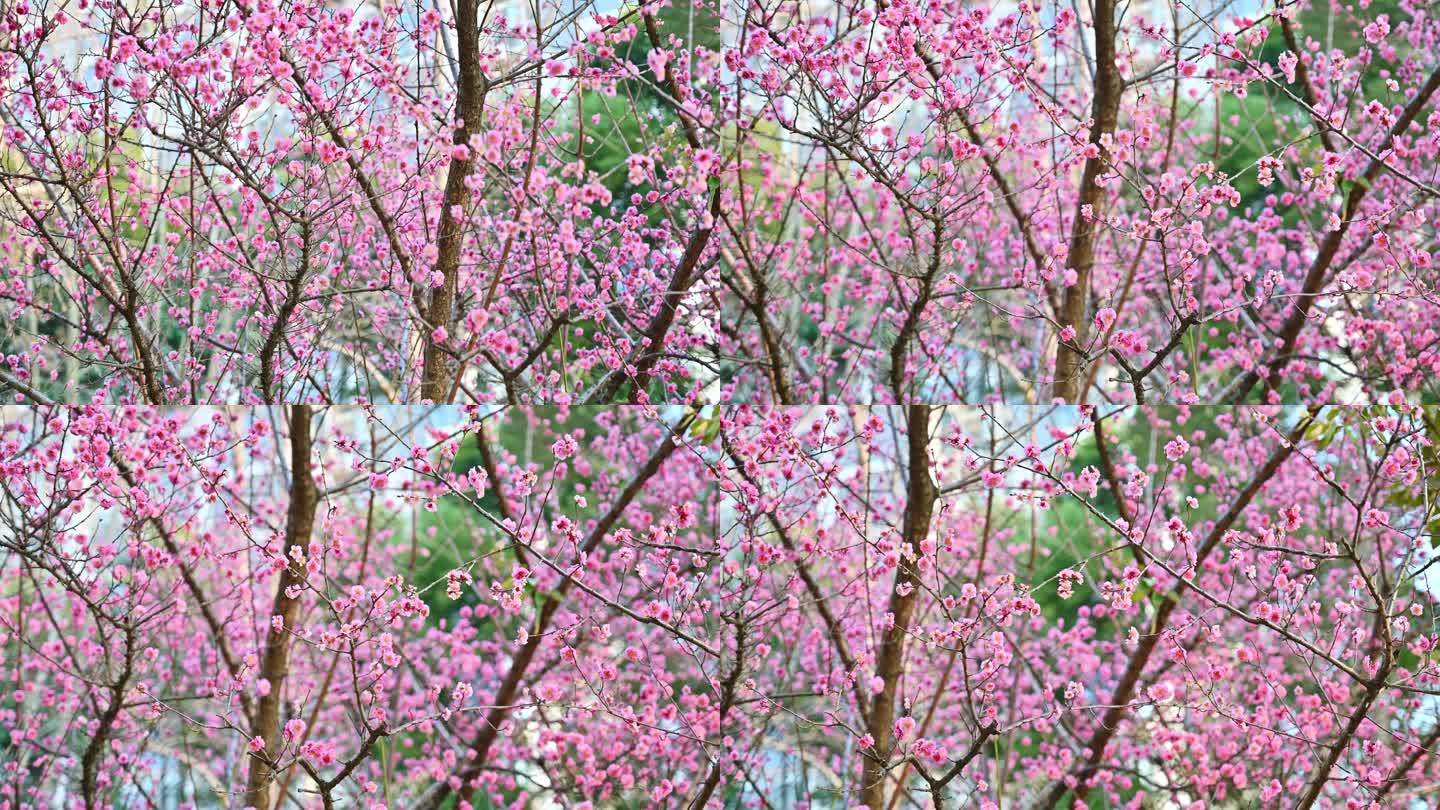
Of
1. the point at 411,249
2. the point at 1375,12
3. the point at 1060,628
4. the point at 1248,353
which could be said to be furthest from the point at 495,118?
the point at 1375,12

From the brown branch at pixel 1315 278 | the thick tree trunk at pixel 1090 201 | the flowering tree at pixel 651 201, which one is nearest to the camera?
the flowering tree at pixel 651 201

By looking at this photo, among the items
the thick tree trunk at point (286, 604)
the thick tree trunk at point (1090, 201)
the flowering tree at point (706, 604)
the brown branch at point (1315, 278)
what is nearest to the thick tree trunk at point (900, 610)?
the flowering tree at point (706, 604)

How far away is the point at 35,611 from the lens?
256cm

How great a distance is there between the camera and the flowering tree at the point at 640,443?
227 cm

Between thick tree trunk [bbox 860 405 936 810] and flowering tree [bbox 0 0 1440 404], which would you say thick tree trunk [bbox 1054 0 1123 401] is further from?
thick tree trunk [bbox 860 405 936 810]

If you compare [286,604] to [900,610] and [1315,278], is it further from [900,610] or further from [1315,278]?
[1315,278]

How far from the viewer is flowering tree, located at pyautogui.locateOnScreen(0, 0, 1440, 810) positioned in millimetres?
2271

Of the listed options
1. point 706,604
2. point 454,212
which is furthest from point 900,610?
point 454,212

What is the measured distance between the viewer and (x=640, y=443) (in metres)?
2.54

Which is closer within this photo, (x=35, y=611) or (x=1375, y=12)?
(x=35, y=611)

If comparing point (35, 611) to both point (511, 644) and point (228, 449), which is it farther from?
point (511, 644)

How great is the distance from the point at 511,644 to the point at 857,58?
134 cm

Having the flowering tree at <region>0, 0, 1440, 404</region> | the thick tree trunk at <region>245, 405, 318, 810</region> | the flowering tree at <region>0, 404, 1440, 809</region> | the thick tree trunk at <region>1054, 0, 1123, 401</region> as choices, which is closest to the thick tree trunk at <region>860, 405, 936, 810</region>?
the flowering tree at <region>0, 404, 1440, 809</region>

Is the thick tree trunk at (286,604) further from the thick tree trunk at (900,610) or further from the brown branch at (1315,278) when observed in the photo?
the brown branch at (1315,278)
